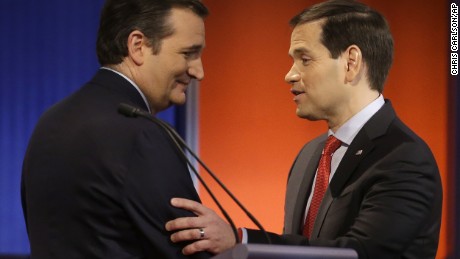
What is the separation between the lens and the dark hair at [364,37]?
2.13m

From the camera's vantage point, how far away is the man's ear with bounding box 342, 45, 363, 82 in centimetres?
211

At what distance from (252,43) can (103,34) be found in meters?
2.43

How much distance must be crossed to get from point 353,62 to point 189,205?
82 cm

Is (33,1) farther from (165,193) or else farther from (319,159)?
(165,193)

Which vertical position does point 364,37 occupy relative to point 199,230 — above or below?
above

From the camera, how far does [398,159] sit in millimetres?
1903

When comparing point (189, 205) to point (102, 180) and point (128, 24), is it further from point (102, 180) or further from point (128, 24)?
point (128, 24)

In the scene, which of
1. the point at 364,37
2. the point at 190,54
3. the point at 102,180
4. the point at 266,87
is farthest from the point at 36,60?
the point at 102,180

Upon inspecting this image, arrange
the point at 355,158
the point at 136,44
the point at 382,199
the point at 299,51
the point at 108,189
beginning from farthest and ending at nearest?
the point at 299,51 → the point at 355,158 → the point at 382,199 → the point at 136,44 → the point at 108,189

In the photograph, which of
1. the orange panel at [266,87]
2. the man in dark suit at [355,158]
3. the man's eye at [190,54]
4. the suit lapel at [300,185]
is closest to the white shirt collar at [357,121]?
the man in dark suit at [355,158]

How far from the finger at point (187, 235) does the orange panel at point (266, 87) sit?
8.52 feet

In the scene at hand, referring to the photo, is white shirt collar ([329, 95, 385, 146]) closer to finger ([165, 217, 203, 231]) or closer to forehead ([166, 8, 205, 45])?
forehead ([166, 8, 205, 45])

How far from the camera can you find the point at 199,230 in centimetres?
149

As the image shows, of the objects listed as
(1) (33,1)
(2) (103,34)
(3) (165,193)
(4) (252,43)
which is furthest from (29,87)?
(3) (165,193)
